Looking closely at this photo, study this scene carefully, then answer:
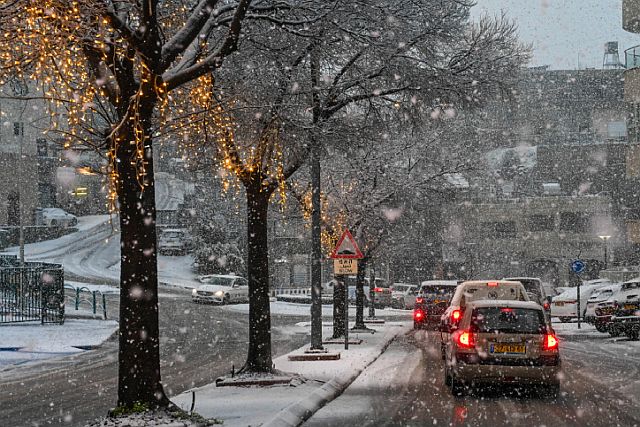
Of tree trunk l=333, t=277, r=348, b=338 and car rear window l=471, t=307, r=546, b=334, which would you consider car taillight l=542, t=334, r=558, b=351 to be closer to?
car rear window l=471, t=307, r=546, b=334

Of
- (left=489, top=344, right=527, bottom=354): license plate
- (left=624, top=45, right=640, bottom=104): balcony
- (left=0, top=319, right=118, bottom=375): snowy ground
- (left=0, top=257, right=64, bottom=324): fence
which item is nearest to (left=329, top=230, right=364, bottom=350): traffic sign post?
(left=489, top=344, right=527, bottom=354): license plate

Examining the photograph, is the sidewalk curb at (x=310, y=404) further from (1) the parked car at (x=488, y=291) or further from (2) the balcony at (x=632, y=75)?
(2) the balcony at (x=632, y=75)

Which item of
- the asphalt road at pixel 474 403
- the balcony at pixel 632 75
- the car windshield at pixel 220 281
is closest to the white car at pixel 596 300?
the balcony at pixel 632 75

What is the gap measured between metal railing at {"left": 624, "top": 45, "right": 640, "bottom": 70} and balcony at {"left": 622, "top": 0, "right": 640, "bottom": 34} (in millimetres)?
1710

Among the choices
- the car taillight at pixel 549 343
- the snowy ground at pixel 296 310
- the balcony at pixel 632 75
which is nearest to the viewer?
the car taillight at pixel 549 343

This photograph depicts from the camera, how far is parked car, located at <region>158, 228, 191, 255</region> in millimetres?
68875

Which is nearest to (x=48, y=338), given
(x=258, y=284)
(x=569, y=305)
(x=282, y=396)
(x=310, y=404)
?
(x=258, y=284)

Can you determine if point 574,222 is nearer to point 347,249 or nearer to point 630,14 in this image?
point 630,14

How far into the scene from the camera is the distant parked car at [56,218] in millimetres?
66000

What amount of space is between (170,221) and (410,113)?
5873cm

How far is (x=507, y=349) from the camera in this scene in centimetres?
1327

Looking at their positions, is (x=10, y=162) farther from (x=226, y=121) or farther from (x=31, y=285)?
(x=226, y=121)

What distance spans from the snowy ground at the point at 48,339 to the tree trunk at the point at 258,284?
6.95 metres

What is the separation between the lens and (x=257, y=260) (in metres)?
14.9
